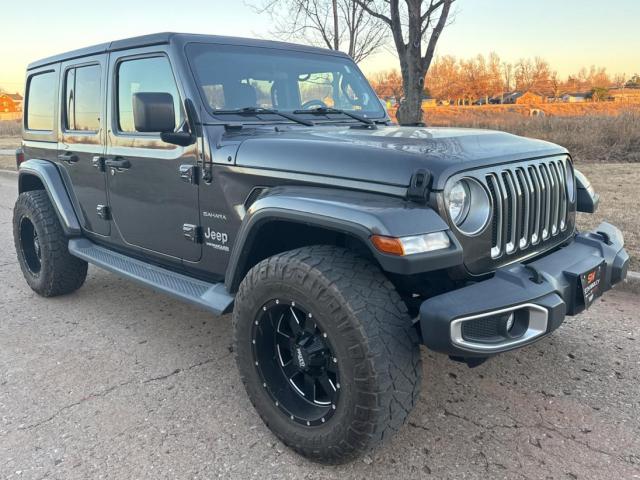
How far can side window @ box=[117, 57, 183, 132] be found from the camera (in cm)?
317

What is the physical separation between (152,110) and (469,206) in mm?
1632

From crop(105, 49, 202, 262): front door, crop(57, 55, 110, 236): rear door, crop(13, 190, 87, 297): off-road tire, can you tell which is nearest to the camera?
crop(105, 49, 202, 262): front door

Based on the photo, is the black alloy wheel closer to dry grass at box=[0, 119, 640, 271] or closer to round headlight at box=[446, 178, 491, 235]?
round headlight at box=[446, 178, 491, 235]

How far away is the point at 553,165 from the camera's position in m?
2.80

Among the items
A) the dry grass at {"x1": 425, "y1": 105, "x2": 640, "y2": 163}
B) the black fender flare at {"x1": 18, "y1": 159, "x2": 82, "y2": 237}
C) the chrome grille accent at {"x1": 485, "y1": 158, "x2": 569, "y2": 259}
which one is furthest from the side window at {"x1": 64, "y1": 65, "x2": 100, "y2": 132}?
the dry grass at {"x1": 425, "y1": 105, "x2": 640, "y2": 163}

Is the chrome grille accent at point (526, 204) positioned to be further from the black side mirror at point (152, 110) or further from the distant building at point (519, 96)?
the distant building at point (519, 96)

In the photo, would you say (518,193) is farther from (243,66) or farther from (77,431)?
(77,431)

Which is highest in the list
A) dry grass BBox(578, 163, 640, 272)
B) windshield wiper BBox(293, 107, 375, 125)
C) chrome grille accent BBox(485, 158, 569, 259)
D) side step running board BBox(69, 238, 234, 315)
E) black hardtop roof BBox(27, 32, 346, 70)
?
black hardtop roof BBox(27, 32, 346, 70)

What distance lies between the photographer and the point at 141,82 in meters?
3.44

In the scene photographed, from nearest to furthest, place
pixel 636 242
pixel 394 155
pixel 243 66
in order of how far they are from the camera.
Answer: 1. pixel 394 155
2. pixel 243 66
3. pixel 636 242

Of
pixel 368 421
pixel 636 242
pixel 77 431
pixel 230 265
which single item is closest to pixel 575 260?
pixel 368 421

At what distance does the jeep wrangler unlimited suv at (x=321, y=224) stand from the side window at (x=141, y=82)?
0.05 ft

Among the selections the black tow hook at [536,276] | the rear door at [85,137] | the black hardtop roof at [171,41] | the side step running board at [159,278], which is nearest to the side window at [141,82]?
the black hardtop roof at [171,41]

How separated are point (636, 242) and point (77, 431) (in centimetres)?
474
